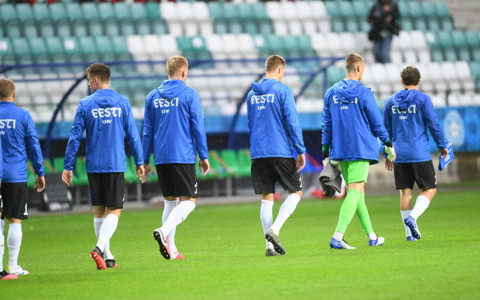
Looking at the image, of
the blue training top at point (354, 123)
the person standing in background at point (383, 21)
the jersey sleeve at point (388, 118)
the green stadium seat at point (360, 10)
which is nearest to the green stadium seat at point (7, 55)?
the person standing in background at point (383, 21)

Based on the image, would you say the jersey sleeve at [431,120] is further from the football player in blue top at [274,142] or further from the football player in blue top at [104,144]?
the football player in blue top at [104,144]

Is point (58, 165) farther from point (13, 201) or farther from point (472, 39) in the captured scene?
point (472, 39)

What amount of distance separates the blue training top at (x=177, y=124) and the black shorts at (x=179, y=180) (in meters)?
0.07

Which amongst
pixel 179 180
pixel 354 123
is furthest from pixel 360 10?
pixel 179 180

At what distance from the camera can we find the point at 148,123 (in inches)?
448

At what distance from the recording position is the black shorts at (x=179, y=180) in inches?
438

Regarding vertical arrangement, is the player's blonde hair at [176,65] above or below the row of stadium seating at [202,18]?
below

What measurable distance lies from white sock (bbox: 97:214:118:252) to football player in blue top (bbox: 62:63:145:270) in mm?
12

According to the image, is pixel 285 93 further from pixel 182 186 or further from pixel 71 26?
pixel 71 26

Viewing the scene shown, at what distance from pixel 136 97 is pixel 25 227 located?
6.56 meters

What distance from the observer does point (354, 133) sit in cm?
1165

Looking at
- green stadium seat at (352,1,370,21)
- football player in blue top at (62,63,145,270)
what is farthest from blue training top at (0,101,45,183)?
green stadium seat at (352,1,370,21)

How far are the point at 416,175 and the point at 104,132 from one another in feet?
13.1

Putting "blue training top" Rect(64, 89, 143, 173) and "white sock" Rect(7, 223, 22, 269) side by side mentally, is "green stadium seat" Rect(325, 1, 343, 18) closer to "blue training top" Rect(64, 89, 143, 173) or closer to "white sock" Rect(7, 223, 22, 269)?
"blue training top" Rect(64, 89, 143, 173)
